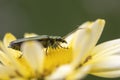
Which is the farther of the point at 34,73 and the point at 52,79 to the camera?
the point at 34,73

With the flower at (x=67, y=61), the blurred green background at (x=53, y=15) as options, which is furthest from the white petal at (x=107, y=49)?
the blurred green background at (x=53, y=15)

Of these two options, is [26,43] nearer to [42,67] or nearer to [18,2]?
[42,67]

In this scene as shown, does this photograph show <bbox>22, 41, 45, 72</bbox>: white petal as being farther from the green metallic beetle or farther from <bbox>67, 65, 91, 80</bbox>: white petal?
<bbox>67, 65, 91, 80</bbox>: white petal

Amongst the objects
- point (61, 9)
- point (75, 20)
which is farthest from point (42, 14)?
point (75, 20)

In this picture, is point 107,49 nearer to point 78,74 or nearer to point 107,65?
point 107,65

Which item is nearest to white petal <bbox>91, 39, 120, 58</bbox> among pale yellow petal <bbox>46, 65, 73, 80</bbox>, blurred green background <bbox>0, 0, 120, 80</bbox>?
pale yellow petal <bbox>46, 65, 73, 80</bbox>

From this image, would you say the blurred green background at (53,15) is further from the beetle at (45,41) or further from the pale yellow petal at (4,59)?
the pale yellow petal at (4,59)

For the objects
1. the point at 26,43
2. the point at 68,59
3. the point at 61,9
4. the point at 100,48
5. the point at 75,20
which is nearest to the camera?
the point at 26,43
